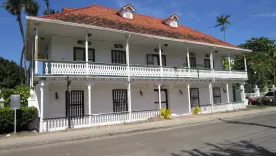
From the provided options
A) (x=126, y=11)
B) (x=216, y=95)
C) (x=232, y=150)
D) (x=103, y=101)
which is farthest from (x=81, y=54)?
(x=216, y=95)

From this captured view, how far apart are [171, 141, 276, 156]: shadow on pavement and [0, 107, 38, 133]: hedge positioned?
30.0 ft

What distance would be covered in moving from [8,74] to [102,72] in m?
35.9

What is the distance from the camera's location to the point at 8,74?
4188cm

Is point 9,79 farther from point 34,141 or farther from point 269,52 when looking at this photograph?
point 269,52

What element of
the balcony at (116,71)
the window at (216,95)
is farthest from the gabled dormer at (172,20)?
the window at (216,95)

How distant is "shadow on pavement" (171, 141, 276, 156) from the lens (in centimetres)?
653

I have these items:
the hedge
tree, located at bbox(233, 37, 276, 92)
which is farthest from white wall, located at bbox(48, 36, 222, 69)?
tree, located at bbox(233, 37, 276, 92)

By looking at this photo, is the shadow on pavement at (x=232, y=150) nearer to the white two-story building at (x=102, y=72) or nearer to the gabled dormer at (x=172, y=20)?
the white two-story building at (x=102, y=72)

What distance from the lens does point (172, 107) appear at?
1948 centimetres

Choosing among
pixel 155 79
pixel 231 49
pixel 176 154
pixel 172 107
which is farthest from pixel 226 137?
pixel 231 49

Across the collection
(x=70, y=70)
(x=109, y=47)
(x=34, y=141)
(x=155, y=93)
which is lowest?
(x=34, y=141)

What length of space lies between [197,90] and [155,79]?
7219 mm

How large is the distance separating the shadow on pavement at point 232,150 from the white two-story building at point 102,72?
779 centimetres

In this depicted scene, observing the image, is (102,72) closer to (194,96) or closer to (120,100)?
(120,100)
